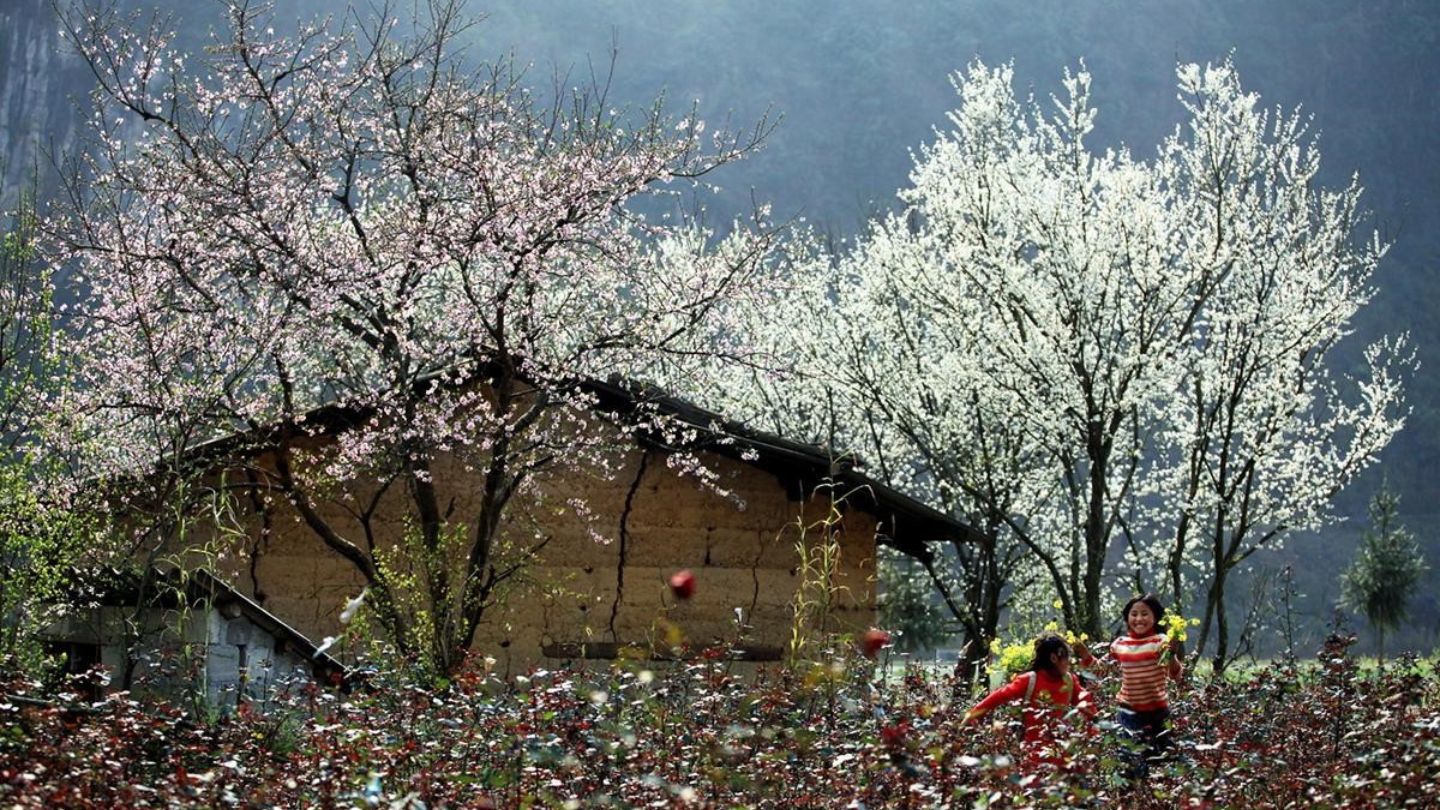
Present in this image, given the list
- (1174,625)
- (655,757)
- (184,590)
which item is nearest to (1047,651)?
(655,757)

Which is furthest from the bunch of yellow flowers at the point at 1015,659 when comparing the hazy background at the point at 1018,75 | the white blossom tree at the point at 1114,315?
the hazy background at the point at 1018,75

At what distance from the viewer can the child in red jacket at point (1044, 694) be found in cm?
802

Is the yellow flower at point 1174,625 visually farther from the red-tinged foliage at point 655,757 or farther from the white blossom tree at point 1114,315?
the white blossom tree at point 1114,315

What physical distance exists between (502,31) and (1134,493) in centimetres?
8243

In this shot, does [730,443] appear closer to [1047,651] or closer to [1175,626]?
[1175,626]

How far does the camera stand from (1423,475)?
11244cm

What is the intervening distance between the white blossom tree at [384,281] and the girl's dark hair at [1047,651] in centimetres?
516

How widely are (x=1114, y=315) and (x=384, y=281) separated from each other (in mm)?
11160

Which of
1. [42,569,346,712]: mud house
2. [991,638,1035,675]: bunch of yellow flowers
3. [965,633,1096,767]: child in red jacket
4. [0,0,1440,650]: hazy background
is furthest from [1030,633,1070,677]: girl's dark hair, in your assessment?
[0,0,1440,650]: hazy background

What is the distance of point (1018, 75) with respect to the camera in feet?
383

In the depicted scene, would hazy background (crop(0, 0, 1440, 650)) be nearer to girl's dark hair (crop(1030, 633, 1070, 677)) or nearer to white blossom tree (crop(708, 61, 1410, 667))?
white blossom tree (crop(708, 61, 1410, 667))

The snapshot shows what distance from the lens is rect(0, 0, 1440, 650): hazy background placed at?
106562mm

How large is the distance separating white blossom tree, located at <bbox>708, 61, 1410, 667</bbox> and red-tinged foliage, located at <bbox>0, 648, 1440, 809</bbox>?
13.5 meters

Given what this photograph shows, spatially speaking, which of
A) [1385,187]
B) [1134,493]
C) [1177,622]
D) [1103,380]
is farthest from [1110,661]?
[1385,187]
